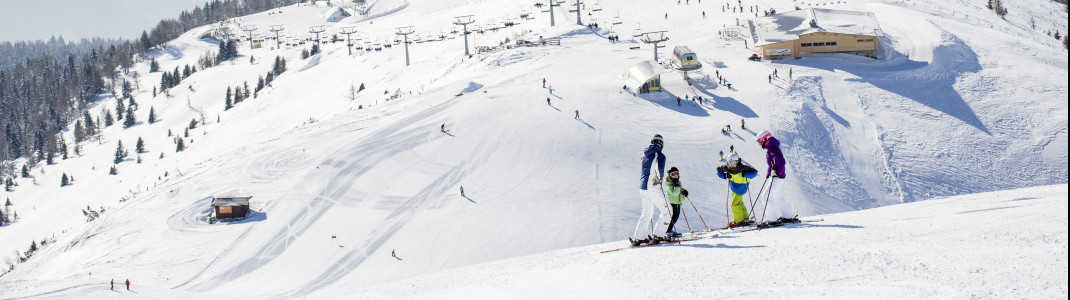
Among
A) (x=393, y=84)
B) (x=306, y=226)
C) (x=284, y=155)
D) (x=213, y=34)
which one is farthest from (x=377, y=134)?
(x=213, y=34)

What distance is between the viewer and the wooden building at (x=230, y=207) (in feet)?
104

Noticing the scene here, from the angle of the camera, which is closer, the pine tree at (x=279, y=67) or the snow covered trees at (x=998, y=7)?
the snow covered trees at (x=998, y=7)

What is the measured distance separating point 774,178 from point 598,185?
19.1m

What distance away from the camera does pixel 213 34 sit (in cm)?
13312

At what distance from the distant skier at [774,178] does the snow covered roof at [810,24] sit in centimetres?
3807

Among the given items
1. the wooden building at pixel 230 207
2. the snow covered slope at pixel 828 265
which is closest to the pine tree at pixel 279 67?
the wooden building at pixel 230 207

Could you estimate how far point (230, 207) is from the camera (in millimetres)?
31656

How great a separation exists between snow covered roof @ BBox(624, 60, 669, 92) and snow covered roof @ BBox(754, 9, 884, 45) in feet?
31.0

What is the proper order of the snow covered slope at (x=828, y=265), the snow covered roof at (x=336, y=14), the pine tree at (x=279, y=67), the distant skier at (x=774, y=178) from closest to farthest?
the snow covered slope at (x=828, y=265) < the distant skier at (x=774, y=178) < the pine tree at (x=279, y=67) < the snow covered roof at (x=336, y=14)

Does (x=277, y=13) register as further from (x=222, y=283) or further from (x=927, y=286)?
(x=927, y=286)

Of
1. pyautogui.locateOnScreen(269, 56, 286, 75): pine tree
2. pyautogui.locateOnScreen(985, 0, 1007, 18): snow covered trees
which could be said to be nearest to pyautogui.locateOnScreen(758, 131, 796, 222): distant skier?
pyautogui.locateOnScreen(985, 0, 1007, 18): snow covered trees

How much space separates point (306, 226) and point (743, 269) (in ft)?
77.5

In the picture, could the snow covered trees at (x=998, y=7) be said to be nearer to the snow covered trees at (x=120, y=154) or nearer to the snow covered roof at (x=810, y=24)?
the snow covered roof at (x=810, y=24)

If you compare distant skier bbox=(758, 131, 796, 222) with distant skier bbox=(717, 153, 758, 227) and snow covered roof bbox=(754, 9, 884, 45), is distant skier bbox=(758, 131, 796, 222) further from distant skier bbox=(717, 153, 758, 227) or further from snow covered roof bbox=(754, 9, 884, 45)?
snow covered roof bbox=(754, 9, 884, 45)
